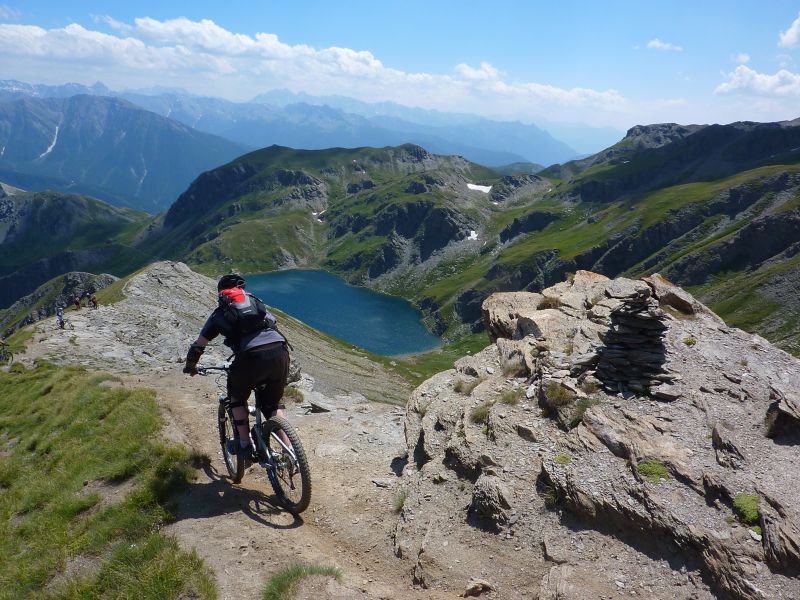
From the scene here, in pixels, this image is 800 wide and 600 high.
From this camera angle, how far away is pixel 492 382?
17438 mm

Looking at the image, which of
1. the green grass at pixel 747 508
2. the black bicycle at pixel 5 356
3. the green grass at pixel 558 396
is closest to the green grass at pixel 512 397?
the green grass at pixel 558 396

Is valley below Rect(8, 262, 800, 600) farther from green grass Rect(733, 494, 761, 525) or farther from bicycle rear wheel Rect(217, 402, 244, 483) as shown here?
bicycle rear wheel Rect(217, 402, 244, 483)

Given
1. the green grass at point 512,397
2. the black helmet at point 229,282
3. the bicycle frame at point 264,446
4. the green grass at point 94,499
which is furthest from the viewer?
the green grass at point 512,397

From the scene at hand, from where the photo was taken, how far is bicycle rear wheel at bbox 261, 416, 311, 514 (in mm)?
10359

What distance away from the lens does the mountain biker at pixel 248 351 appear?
10.1 meters

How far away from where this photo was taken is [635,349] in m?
15.1

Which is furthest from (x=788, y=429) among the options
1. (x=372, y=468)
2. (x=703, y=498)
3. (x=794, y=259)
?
(x=794, y=259)

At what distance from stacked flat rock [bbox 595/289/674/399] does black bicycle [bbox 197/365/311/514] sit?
30.9 feet

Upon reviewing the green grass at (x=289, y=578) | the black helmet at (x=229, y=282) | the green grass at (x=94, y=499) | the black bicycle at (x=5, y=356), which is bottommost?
the black bicycle at (x=5, y=356)

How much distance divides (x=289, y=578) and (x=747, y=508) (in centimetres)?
883

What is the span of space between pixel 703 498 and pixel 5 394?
1168 inches

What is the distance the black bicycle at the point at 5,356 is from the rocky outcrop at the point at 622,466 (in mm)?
28997

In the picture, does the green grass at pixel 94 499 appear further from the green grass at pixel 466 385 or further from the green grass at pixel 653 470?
the green grass at pixel 466 385

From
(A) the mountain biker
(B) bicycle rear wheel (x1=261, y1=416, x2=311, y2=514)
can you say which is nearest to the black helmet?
(A) the mountain biker
